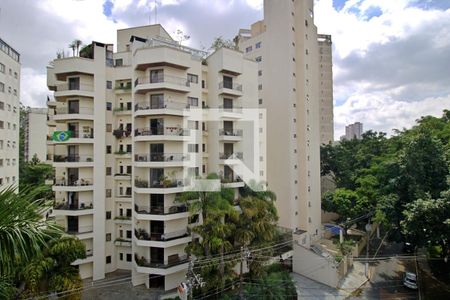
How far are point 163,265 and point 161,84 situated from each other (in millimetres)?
11515

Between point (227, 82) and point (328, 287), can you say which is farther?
point (227, 82)

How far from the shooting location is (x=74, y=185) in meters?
19.2

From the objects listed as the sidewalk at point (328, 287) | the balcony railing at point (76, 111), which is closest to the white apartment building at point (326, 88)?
the sidewalk at point (328, 287)

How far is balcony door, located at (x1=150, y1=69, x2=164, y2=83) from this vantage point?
18203mm

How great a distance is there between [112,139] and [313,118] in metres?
18.3

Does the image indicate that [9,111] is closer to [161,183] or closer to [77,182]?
[77,182]

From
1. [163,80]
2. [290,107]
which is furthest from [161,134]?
[290,107]

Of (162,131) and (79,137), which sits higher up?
(162,131)

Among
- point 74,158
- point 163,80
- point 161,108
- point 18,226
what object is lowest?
point 18,226

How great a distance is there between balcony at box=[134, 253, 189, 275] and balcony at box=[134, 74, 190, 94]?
36.1 ft

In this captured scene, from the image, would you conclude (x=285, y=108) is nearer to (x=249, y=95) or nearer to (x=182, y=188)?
(x=249, y=95)

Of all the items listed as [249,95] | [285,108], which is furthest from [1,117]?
[285,108]

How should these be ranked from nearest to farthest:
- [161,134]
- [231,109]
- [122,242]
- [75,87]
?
[161,134] < [75,87] < [122,242] < [231,109]

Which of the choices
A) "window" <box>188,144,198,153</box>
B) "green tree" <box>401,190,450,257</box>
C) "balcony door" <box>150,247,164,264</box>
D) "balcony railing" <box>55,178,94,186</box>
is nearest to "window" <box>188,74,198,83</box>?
"window" <box>188,144,198,153</box>
